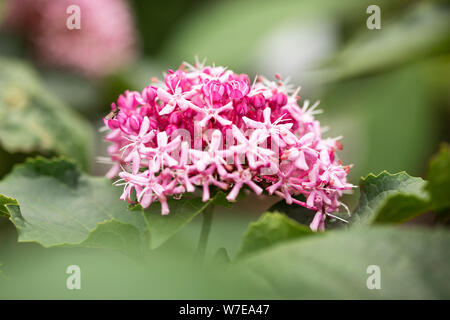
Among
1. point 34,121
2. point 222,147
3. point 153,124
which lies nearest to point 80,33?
point 34,121

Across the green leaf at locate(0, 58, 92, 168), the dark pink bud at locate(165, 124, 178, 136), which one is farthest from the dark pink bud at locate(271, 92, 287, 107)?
the green leaf at locate(0, 58, 92, 168)

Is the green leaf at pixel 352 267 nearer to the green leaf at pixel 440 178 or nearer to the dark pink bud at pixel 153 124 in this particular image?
the green leaf at pixel 440 178

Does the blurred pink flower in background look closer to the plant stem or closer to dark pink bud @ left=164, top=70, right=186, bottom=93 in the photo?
dark pink bud @ left=164, top=70, right=186, bottom=93

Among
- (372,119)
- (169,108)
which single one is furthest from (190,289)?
(372,119)

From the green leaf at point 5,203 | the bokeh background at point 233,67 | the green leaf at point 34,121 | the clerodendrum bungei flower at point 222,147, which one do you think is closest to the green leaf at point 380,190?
the clerodendrum bungei flower at point 222,147

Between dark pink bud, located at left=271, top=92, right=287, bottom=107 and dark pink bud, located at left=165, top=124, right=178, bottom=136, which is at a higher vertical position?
dark pink bud, located at left=271, top=92, right=287, bottom=107
